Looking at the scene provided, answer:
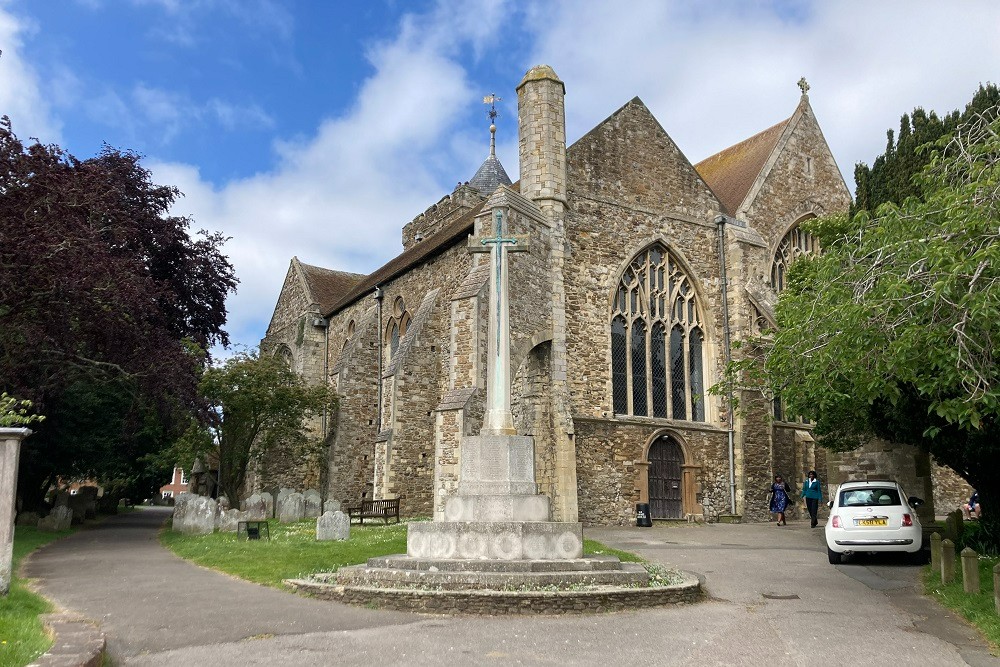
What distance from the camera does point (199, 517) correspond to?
19.3m

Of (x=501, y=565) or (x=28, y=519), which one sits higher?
(x=501, y=565)

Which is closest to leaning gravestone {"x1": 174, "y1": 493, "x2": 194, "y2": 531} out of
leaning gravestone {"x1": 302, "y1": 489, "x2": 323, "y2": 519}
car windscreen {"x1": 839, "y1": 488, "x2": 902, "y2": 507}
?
leaning gravestone {"x1": 302, "y1": 489, "x2": 323, "y2": 519}

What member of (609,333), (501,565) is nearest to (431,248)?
(609,333)

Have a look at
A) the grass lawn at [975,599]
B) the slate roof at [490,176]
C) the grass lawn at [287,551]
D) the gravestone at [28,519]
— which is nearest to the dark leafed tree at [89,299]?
the gravestone at [28,519]

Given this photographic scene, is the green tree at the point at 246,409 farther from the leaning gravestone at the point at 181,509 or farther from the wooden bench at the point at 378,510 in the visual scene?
the wooden bench at the point at 378,510

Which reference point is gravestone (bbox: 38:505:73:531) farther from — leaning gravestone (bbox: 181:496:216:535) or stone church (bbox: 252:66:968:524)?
stone church (bbox: 252:66:968:524)

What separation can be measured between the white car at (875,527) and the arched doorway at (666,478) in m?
8.43

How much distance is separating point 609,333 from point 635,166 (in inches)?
196

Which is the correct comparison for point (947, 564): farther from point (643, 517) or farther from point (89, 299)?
point (89, 299)

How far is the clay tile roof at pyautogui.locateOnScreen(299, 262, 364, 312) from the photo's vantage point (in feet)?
116

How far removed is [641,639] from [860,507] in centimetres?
725

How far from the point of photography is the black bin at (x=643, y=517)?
20.5m

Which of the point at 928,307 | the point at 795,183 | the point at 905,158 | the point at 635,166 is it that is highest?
the point at 795,183

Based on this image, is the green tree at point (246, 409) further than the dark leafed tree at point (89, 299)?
Yes
